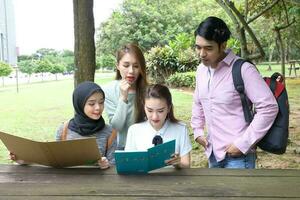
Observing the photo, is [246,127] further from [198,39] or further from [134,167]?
[134,167]

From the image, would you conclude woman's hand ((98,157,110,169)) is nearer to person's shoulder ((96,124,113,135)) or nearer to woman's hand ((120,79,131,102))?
person's shoulder ((96,124,113,135))

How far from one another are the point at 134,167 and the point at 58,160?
322 mm

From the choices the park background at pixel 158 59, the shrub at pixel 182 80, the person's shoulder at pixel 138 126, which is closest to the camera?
the person's shoulder at pixel 138 126

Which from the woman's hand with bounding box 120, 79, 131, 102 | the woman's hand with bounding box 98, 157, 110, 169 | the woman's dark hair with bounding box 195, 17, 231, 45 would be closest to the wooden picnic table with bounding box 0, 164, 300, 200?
the woman's hand with bounding box 98, 157, 110, 169

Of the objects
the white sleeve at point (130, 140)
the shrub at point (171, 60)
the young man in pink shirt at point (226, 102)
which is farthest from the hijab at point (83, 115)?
the shrub at point (171, 60)

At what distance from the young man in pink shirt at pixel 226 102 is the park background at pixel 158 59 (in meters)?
0.80

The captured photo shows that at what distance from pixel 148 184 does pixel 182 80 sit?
11.7 meters

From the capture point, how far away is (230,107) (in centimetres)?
188

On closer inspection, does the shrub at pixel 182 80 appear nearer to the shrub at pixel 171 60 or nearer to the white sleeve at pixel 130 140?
the shrub at pixel 171 60

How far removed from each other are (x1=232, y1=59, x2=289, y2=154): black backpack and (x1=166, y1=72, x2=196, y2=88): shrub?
10549mm

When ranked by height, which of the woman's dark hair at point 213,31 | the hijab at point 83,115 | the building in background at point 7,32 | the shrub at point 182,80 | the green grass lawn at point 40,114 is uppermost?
the building in background at point 7,32

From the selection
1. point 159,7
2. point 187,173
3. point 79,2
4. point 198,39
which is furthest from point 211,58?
point 159,7

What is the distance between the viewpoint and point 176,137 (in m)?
1.90

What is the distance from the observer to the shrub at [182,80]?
12.8 meters
